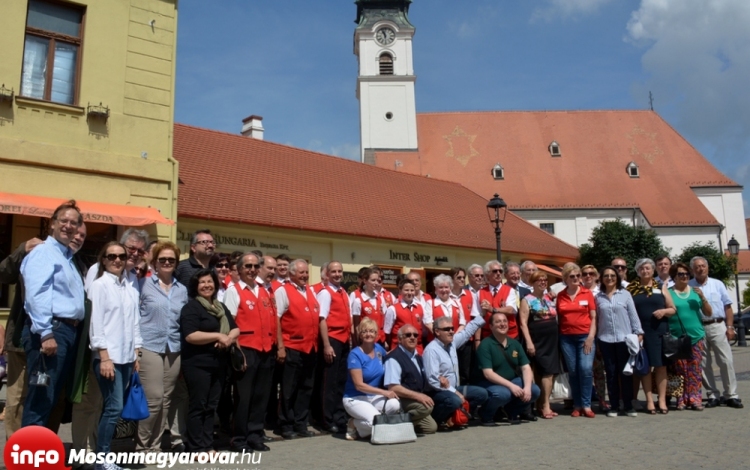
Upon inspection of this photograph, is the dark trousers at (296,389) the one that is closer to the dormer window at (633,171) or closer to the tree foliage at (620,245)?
the tree foliage at (620,245)

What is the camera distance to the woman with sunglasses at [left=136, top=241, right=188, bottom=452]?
5531mm

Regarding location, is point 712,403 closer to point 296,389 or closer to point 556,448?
point 556,448

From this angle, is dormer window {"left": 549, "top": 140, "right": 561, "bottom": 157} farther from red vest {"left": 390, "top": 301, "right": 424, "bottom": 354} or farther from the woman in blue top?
the woman in blue top

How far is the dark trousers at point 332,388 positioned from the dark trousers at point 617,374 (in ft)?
10.3

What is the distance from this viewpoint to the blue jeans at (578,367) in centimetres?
781

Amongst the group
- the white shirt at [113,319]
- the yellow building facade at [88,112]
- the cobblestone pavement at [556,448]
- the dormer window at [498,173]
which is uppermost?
the dormer window at [498,173]

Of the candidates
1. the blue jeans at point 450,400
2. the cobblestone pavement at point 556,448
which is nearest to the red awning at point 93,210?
the cobblestone pavement at point 556,448

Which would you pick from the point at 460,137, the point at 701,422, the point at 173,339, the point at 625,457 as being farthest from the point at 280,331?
the point at 460,137

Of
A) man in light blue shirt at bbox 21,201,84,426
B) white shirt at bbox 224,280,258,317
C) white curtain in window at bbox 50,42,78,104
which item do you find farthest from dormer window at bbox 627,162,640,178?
man in light blue shirt at bbox 21,201,84,426

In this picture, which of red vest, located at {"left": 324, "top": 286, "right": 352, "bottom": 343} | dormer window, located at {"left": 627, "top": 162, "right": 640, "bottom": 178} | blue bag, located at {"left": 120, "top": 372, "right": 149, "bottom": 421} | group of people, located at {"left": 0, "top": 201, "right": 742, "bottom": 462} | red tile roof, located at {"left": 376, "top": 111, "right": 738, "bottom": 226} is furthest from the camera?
dormer window, located at {"left": 627, "top": 162, "right": 640, "bottom": 178}

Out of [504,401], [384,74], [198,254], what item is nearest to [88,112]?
[198,254]

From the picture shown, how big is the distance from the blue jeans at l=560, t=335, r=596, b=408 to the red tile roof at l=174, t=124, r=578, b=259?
32.8ft

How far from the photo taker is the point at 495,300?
27.0ft

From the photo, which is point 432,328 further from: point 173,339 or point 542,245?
point 542,245
